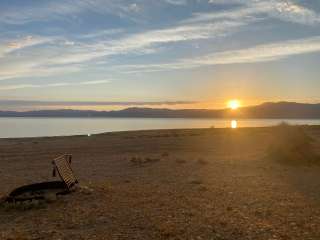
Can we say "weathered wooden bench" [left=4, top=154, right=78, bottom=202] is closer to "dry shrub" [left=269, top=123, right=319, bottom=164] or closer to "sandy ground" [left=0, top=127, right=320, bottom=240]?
"sandy ground" [left=0, top=127, right=320, bottom=240]

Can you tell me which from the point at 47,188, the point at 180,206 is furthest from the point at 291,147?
the point at 47,188

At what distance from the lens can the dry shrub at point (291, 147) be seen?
A: 2409 cm

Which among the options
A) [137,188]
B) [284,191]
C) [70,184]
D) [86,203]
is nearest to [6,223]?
[86,203]

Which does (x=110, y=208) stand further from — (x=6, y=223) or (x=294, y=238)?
(x=294, y=238)

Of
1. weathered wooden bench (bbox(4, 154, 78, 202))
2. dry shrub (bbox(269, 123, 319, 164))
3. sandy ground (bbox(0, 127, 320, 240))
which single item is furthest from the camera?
dry shrub (bbox(269, 123, 319, 164))

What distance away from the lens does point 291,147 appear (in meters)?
25.4

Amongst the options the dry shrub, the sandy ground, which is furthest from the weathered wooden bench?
the dry shrub

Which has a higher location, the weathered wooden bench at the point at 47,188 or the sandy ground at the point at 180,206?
the weathered wooden bench at the point at 47,188

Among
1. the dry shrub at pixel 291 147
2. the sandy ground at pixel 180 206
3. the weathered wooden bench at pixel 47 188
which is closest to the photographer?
the sandy ground at pixel 180 206

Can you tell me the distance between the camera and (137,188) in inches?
654

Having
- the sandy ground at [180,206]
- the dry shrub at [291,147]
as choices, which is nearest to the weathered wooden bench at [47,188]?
the sandy ground at [180,206]

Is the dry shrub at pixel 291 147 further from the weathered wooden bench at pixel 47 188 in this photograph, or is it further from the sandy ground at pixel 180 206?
the weathered wooden bench at pixel 47 188

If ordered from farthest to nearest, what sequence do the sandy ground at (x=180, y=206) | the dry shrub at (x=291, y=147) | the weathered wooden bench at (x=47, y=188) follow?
the dry shrub at (x=291, y=147) → the weathered wooden bench at (x=47, y=188) → the sandy ground at (x=180, y=206)

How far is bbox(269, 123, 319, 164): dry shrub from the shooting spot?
24.1 m
